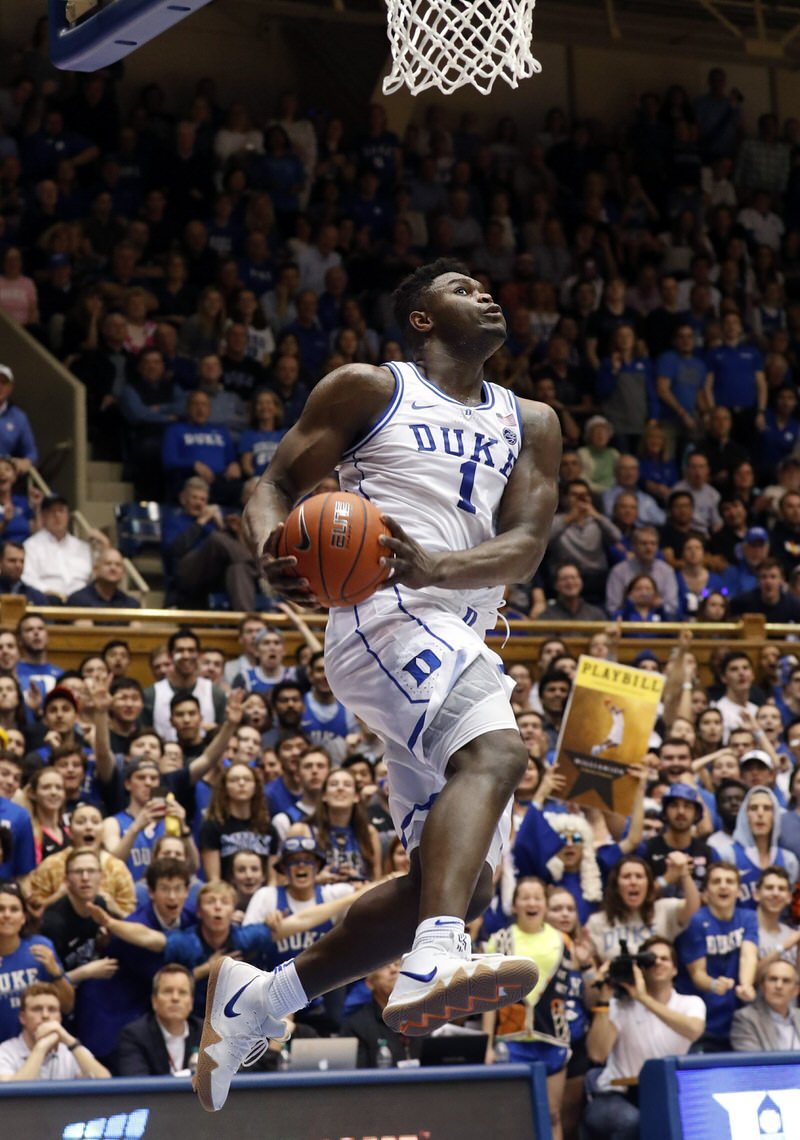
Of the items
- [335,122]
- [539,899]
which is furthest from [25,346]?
[539,899]

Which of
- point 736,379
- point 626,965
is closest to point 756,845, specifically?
point 626,965

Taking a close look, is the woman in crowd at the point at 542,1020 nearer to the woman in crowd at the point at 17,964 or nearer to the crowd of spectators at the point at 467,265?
the woman in crowd at the point at 17,964

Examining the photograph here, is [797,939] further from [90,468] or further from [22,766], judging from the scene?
[90,468]

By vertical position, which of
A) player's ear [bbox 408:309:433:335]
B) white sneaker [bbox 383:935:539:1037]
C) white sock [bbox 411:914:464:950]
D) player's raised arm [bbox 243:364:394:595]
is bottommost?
white sneaker [bbox 383:935:539:1037]

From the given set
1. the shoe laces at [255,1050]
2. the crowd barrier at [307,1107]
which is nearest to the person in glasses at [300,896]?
the crowd barrier at [307,1107]

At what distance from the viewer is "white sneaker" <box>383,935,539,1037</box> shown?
437 centimetres

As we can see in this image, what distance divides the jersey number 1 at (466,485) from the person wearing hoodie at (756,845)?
6.50 metres

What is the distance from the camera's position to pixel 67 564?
13062mm

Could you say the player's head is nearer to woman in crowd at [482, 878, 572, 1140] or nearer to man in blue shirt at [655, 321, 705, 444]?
woman in crowd at [482, 878, 572, 1140]

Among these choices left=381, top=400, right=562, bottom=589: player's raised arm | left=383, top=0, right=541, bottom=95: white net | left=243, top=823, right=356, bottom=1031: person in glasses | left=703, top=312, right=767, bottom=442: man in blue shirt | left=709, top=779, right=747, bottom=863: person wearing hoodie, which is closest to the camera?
left=381, top=400, right=562, bottom=589: player's raised arm

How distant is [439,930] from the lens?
453 cm

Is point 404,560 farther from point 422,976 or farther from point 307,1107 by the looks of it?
point 307,1107

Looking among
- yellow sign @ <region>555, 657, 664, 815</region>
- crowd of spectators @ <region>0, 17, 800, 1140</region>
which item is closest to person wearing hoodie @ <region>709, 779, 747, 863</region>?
crowd of spectators @ <region>0, 17, 800, 1140</region>

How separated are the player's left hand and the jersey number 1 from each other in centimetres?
44
